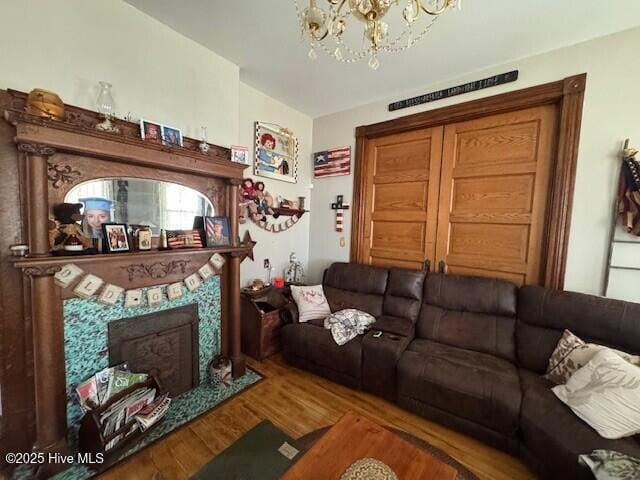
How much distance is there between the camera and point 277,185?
306cm

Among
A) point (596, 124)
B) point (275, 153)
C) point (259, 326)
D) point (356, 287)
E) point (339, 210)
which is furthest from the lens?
point (339, 210)

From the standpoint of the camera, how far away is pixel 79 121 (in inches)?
59.3

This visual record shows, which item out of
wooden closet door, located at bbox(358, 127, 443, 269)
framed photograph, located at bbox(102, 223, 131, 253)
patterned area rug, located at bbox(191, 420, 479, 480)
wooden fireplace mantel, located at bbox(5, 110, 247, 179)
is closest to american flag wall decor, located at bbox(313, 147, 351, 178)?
wooden closet door, located at bbox(358, 127, 443, 269)

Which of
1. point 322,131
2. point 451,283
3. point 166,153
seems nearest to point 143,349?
point 166,153

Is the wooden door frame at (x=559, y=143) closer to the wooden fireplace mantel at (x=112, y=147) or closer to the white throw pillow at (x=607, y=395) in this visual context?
the white throw pillow at (x=607, y=395)

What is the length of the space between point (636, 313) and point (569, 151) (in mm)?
1219

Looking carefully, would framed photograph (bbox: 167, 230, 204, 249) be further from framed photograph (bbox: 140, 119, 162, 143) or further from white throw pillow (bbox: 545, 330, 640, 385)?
white throw pillow (bbox: 545, 330, 640, 385)

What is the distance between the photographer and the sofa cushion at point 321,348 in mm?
2051

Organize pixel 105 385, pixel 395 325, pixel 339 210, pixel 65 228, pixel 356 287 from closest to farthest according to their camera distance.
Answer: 1. pixel 65 228
2. pixel 105 385
3. pixel 395 325
4. pixel 356 287
5. pixel 339 210

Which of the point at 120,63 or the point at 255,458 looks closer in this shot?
the point at 255,458

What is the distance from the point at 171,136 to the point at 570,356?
3076 millimetres

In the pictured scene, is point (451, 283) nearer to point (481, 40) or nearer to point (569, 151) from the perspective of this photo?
point (569, 151)

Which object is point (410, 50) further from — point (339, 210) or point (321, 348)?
point (321, 348)

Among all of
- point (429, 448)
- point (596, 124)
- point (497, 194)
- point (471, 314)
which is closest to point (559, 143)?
point (596, 124)
